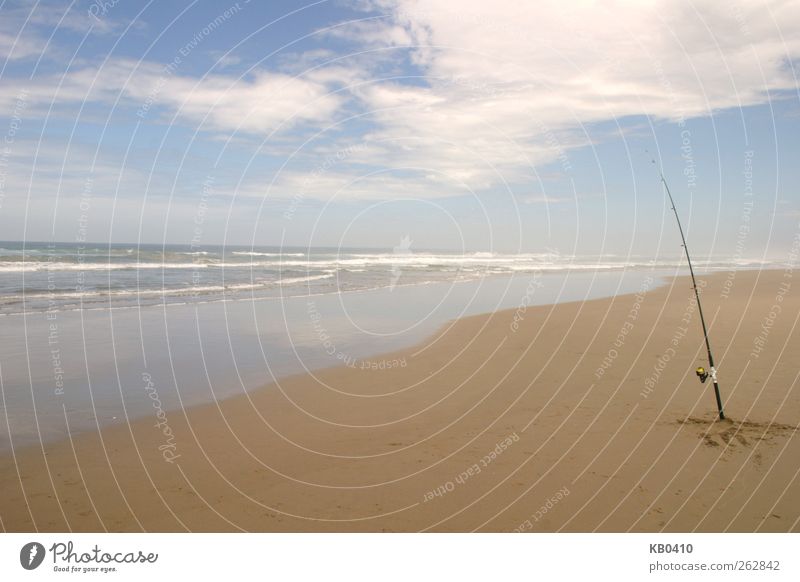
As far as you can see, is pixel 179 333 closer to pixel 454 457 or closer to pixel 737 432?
pixel 454 457

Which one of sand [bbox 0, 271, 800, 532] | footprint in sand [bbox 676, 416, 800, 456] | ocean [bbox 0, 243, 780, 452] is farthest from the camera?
ocean [bbox 0, 243, 780, 452]

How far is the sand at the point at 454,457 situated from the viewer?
580cm

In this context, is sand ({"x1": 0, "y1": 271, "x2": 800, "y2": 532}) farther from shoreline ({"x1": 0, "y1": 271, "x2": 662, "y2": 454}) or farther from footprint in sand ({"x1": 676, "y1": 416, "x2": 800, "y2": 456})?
shoreline ({"x1": 0, "y1": 271, "x2": 662, "y2": 454})

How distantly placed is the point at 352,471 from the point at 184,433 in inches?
119

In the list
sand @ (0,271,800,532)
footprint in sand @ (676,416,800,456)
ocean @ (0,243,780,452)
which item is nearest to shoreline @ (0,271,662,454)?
ocean @ (0,243,780,452)

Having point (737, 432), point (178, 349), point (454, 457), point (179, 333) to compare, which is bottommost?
point (454, 457)

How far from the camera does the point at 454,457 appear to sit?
731 cm

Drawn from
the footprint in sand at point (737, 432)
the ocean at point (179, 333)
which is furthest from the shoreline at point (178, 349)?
the footprint in sand at point (737, 432)

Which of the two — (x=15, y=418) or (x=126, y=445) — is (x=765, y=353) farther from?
(x=15, y=418)

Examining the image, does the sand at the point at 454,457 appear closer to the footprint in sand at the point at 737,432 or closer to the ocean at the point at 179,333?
the footprint in sand at the point at 737,432

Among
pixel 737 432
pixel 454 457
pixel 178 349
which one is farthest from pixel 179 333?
pixel 737 432

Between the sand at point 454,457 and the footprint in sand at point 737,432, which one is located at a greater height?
the footprint in sand at point 737,432

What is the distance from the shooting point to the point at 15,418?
8797 mm

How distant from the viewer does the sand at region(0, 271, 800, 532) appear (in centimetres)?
580
